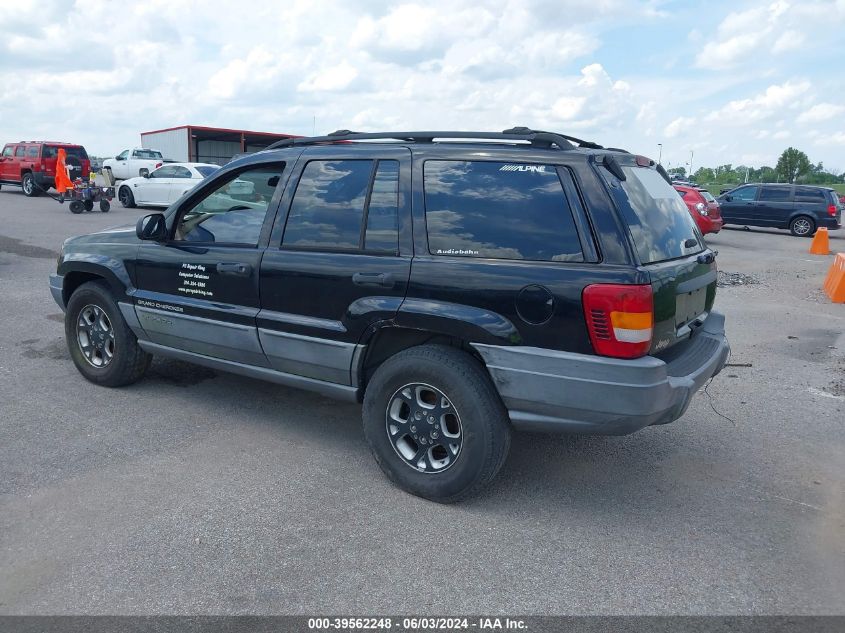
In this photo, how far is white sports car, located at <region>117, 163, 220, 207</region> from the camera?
20.2 metres

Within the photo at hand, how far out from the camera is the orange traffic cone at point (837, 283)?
10.2 meters

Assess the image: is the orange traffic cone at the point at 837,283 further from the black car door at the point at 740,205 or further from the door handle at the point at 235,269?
the black car door at the point at 740,205

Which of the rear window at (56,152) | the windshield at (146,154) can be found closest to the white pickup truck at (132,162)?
the windshield at (146,154)

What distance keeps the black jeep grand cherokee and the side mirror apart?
1cm

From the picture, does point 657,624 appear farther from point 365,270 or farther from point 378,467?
point 365,270

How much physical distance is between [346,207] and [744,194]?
2299 centimetres

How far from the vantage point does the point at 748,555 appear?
3393 mm

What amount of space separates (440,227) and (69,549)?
93.5 inches

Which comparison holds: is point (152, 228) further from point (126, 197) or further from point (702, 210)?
point (126, 197)

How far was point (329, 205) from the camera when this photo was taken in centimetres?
419

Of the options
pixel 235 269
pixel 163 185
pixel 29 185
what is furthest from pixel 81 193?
pixel 235 269

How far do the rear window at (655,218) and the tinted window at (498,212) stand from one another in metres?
0.36

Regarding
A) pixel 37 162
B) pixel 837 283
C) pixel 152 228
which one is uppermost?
pixel 37 162

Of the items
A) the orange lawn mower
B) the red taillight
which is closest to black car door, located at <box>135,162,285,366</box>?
the red taillight
